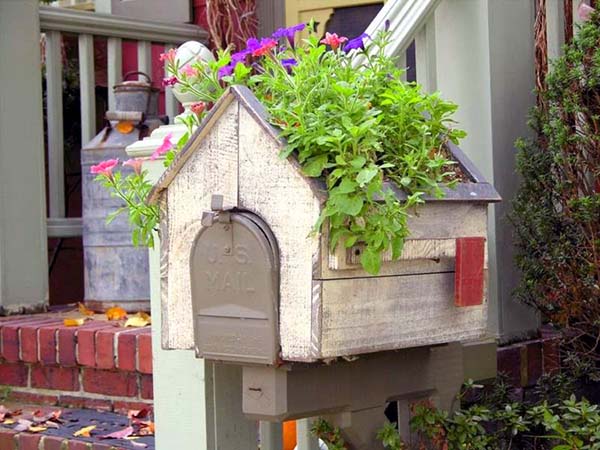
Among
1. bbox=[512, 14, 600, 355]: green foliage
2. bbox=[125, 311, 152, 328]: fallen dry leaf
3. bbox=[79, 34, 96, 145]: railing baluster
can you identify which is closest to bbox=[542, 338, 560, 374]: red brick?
bbox=[512, 14, 600, 355]: green foliage

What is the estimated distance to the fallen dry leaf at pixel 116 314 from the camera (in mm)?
4047

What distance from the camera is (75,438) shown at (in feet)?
10.9

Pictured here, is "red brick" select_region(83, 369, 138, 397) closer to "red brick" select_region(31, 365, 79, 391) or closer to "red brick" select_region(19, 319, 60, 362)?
"red brick" select_region(31, 365, 79, 391)

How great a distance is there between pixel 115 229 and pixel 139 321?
0.56 m

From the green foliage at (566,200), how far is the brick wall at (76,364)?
1311mm

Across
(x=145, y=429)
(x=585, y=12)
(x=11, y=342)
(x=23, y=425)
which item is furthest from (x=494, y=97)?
(x=11, y=342)

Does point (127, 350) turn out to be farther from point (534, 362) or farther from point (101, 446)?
point (534, 362)

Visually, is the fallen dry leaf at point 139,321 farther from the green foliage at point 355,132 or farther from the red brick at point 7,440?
the green foliage at point 355,132

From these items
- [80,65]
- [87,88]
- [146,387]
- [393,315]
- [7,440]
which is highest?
[80,65]

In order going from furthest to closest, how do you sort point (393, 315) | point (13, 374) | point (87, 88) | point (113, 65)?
point (113, 65)
point (87, 88)
point (13, 374)
point (393, 315)

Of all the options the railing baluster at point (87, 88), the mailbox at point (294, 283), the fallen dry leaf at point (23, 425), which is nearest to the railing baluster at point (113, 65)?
the railing baluster at point (87, 88)

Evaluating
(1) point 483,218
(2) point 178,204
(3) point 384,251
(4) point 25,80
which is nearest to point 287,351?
(3) point 384,251

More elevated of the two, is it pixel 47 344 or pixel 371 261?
pixel 371 261

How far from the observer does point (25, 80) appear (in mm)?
4418
